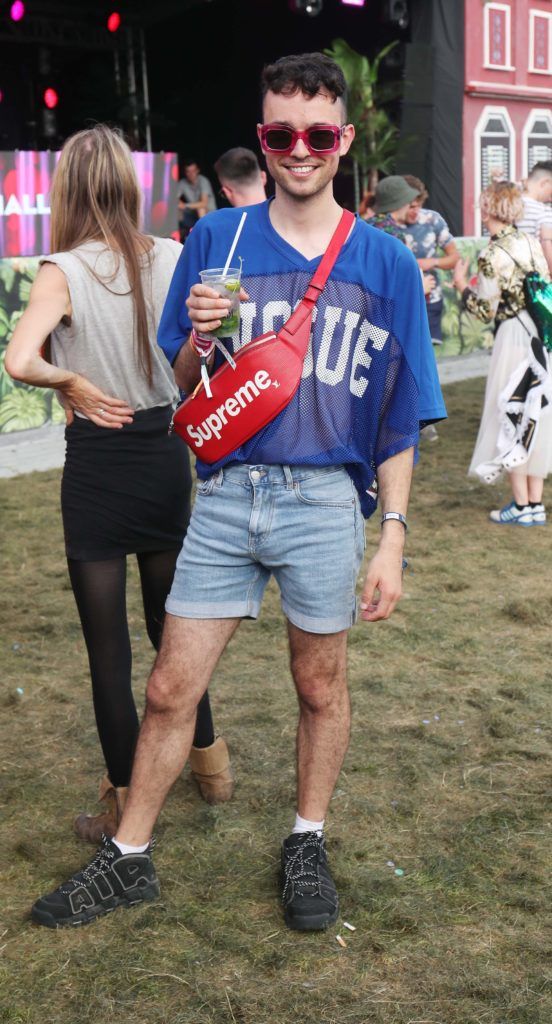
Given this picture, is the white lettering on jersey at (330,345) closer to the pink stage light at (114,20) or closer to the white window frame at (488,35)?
the white window frame at (488,35)

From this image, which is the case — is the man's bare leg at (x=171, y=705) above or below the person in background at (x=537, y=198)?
below

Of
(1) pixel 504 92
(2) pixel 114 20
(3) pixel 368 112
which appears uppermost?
(2) pixel 114 20

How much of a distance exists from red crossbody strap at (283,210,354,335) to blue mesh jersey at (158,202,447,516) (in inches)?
1.3

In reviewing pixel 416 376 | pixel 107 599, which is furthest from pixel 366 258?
pixel 107 599

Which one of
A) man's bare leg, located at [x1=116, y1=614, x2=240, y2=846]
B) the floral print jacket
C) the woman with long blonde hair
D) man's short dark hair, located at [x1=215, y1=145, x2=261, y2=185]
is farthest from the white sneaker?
man's bare leg, located at [x1=116, y1=614, x2=240, y2=846]

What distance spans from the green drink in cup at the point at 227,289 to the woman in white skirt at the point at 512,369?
164 inches

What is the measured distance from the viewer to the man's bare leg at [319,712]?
109 inches

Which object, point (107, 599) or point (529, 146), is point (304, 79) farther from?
point (529, 146)

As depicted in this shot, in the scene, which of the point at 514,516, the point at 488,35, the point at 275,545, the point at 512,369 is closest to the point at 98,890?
the point at 275,545

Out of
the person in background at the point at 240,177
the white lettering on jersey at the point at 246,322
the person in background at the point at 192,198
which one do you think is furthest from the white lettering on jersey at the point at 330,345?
the person in background at the point at 192,198

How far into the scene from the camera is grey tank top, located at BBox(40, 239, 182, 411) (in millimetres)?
2861

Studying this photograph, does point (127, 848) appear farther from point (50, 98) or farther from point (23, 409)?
point (50, 98)

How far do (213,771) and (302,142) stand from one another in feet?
6.17

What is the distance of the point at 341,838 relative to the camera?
3227 mm
